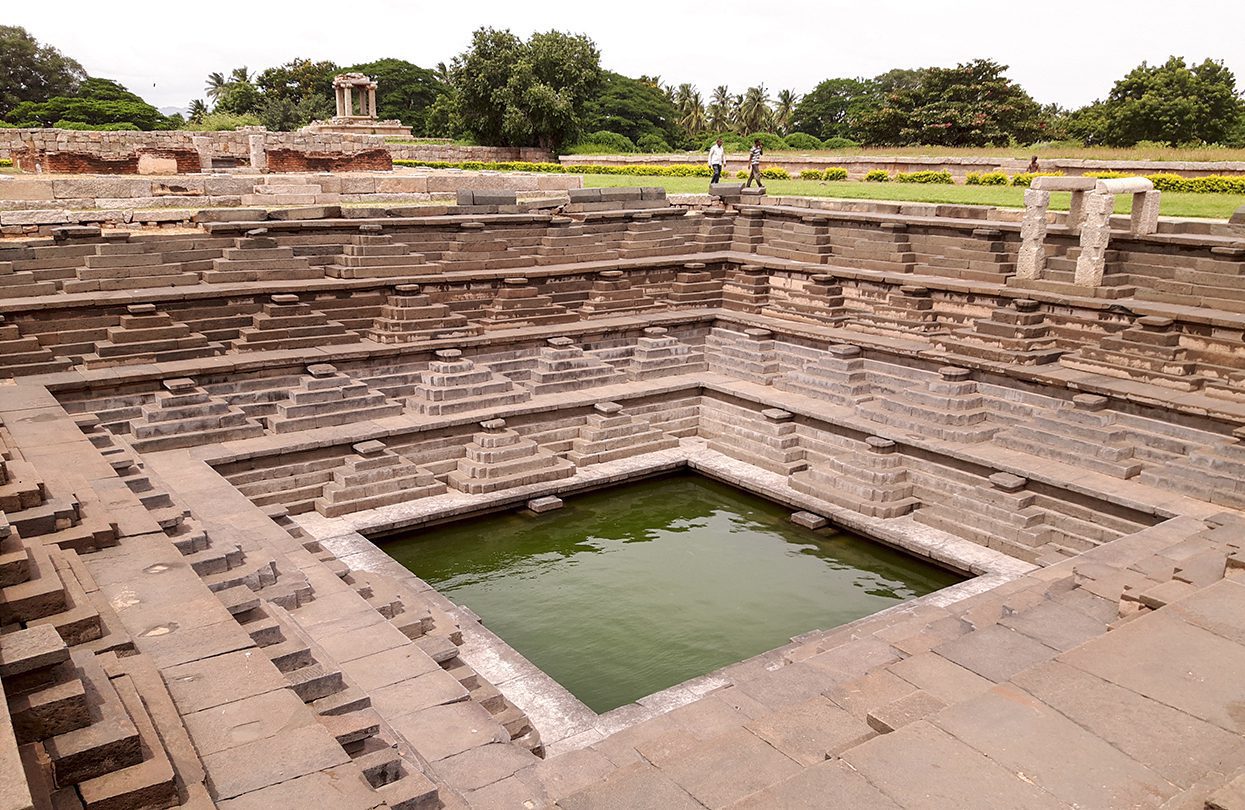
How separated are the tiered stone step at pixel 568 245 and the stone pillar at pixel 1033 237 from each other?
6.86 metres

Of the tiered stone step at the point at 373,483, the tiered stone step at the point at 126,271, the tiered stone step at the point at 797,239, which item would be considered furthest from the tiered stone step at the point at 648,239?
the tiered stone step at the point at 126,271

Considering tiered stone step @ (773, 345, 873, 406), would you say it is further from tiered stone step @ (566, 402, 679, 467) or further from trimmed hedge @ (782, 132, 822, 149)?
trimmed hedge @ (782, 132, 822, 149)

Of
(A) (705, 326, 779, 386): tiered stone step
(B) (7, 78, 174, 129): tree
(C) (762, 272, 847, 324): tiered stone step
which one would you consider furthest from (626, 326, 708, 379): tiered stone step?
(B) (7, 78, 174, 129): tree

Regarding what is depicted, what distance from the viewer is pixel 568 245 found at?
16.1 m

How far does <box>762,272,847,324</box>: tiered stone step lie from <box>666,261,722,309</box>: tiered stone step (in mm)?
1477

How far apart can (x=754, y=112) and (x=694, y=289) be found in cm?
4114

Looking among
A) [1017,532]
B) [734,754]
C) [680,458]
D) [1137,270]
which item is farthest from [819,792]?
[1137,270]

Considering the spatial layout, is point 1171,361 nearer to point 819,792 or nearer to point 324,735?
point 819,792

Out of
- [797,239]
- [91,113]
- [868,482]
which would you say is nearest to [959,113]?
[797,239]

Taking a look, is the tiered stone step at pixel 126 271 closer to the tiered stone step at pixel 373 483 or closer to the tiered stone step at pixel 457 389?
the tiered stone step at pixel 457 389

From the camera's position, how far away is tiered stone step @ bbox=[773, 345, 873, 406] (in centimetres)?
1355

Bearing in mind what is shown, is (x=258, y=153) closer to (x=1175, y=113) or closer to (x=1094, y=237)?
(x=1094, y=237)

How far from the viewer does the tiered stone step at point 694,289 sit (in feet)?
55.2

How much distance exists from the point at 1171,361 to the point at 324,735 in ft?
36.2
